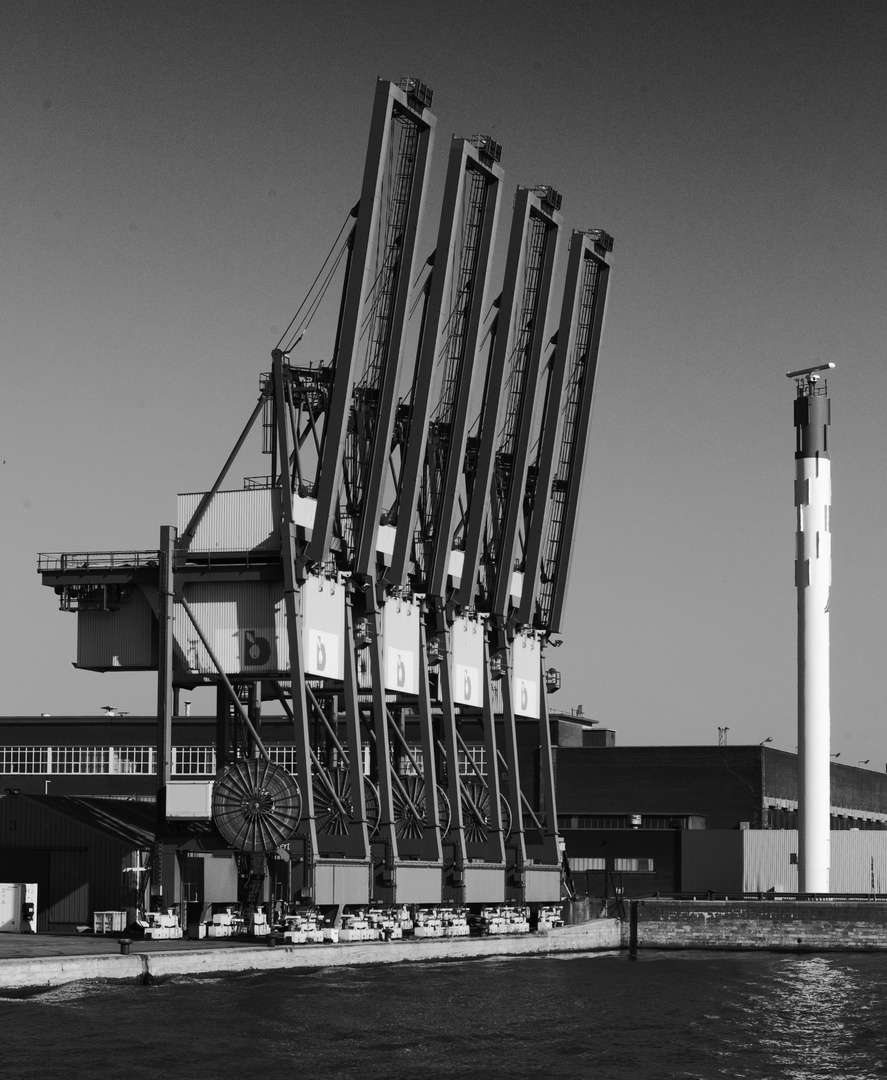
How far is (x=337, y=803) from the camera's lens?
63.7 m

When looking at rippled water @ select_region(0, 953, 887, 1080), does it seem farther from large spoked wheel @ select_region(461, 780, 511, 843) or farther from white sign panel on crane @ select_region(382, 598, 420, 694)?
large spoked wheel @ select_region(461, 780, 511, 843)

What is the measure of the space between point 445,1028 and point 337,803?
19029 millimetres

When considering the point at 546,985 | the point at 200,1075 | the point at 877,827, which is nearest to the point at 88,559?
the point at 546,985

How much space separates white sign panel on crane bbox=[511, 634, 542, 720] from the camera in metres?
79.4

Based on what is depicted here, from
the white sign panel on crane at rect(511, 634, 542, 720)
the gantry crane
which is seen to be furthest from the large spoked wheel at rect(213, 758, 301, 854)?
the white sign panel on crane at rect(511, 634, 542, 720)

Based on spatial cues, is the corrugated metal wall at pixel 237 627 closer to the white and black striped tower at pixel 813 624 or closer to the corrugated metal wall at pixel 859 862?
the white and black striped tower at pixel 813 624

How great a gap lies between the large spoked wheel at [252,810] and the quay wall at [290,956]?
398 cm

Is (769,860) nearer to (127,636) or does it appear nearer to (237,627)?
(237,627)

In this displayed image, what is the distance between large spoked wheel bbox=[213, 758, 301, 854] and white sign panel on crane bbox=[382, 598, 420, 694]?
9473 mm

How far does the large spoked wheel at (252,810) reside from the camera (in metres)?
59.1

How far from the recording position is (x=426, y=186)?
211 feet

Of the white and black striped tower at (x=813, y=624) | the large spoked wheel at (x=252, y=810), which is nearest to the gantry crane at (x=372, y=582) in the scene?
the large spoked wheel at (x=252, y=810)

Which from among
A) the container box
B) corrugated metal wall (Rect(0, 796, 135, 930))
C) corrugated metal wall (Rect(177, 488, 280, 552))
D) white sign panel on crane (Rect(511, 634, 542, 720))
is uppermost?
corrugated metal wall (Rect(177, 488, 280, 552))

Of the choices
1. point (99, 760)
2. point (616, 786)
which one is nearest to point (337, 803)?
point (616, 786)
